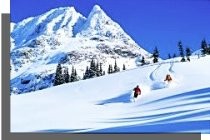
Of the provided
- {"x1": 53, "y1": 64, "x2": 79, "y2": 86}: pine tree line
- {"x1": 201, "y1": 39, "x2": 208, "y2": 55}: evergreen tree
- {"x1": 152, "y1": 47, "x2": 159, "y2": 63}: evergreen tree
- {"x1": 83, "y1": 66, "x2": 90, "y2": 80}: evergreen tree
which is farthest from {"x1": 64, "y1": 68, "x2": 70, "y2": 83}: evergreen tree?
{"x1": 201, "y1": 39, "x2": 208, "y2": 55}: evergreen tree

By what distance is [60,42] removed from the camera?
17.8 ft

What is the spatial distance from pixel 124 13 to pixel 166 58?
1.74 ft

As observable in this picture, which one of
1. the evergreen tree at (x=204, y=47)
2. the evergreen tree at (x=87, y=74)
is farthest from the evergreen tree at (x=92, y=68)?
the evergreen tree at (x=204, y=47)

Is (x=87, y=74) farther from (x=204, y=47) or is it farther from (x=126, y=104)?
(x=204, y=47)

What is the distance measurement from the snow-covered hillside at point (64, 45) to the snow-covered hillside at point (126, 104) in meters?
0.13

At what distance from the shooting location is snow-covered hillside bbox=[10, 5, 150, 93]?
206 inches

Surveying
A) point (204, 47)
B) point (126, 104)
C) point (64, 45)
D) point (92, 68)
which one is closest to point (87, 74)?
point (92, 68)

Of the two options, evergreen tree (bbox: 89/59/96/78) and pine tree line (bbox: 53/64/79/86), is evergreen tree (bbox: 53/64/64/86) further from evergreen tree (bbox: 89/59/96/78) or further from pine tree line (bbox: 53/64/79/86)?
evergreen tree (bbox: 89/59/96/78)

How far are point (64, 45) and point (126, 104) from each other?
2.34 feet

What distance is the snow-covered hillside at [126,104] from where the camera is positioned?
206 inches

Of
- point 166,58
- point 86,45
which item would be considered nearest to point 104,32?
point 86,45

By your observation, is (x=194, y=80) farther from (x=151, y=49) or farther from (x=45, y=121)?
(x=45, y=121)

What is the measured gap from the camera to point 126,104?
547cm

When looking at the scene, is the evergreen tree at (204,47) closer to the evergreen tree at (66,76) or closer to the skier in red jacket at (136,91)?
the skier in red jacket at (136,91)
